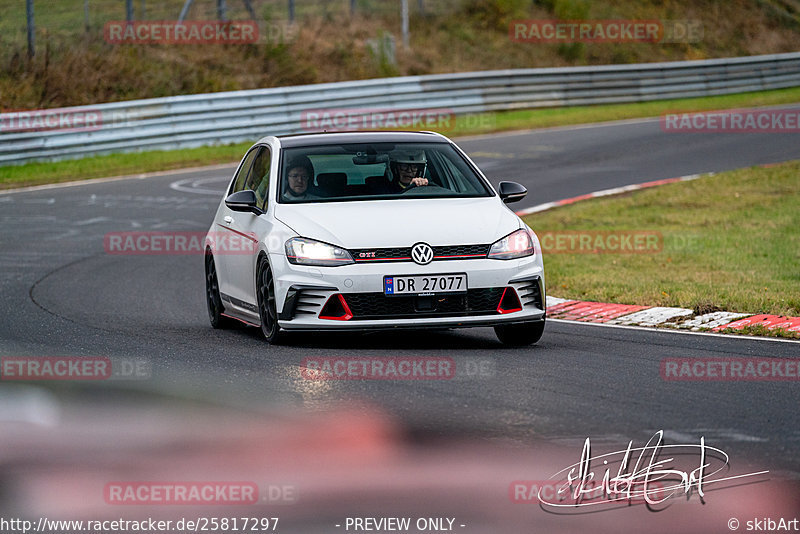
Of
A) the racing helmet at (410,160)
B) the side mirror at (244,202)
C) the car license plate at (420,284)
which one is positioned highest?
the racing helmet at (410,160)

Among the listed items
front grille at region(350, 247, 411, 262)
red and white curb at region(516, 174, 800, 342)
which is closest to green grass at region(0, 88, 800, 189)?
red and white curb at region(516, 174, 800, 342)

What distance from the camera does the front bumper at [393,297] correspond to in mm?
8625

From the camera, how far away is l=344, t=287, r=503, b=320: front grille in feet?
28.3

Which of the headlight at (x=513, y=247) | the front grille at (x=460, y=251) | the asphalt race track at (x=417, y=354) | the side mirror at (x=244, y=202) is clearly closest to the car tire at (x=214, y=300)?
the asphalt race track at (x=417, y=354)

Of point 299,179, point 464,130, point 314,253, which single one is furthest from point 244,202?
point 464,130

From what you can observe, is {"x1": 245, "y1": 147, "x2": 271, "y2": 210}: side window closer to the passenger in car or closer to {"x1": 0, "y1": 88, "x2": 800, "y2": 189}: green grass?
the passenger in car

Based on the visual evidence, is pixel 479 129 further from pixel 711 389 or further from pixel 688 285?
pixel 711 389

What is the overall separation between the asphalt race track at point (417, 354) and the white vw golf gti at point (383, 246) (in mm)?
281

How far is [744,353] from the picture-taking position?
347 inches

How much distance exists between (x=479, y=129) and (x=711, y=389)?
2482 cm

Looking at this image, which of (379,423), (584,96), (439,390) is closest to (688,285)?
(439,390)

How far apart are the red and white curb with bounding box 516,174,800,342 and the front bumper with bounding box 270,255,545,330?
2.01 meters

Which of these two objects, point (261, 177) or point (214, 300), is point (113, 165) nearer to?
point (214, 300)

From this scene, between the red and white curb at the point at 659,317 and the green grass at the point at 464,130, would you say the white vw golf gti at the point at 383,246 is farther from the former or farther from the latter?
the green grass at the point at 464,130
